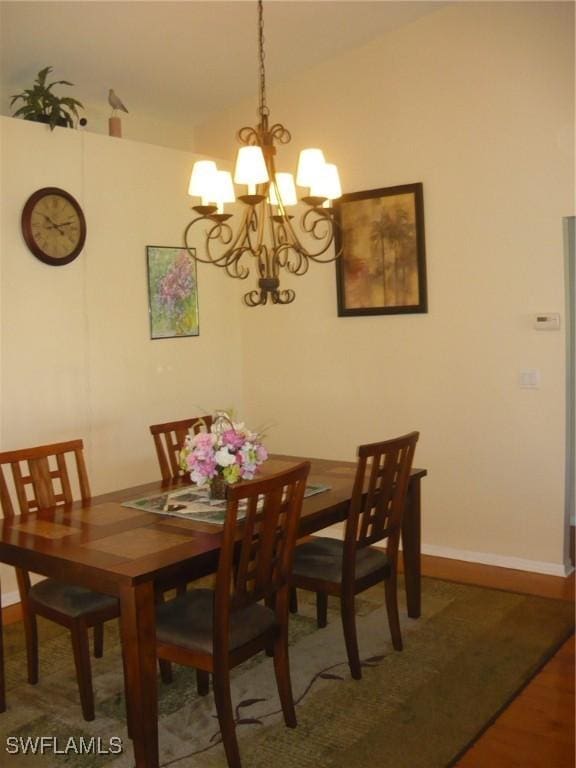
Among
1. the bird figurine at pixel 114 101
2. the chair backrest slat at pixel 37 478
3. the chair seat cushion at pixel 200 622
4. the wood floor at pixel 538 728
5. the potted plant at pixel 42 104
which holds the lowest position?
the wood floor at pixel 538 728

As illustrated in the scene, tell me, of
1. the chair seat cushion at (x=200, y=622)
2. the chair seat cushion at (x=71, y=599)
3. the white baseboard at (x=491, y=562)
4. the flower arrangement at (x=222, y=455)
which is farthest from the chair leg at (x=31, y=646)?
the white baseboard at (x=491, y=562)

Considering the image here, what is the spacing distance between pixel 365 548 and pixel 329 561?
189 mm

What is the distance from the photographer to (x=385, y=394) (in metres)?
4.76

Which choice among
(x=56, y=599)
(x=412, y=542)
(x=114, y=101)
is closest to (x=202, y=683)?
(x=56, y=599)

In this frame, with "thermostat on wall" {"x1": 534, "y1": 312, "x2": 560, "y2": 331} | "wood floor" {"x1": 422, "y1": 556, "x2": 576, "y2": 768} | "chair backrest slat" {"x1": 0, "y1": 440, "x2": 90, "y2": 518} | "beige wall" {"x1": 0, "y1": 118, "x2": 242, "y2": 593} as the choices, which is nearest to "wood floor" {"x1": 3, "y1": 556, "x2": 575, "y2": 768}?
"wood floor" {"x1": 422, "y1": 556, "x2": 576, "y2": 768}

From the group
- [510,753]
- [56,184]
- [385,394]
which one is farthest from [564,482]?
[56,184]

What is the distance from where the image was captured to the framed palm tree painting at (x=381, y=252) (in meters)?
4.53

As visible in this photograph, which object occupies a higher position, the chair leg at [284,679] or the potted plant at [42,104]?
the potted plant at [42,104]

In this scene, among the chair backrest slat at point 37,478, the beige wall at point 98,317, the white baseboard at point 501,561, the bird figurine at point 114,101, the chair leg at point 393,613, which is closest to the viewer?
the chair backrest slat at point 37,478

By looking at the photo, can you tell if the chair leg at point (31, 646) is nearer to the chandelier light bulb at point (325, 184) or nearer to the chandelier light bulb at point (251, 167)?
the chandelier light bulb at point (251, 167)

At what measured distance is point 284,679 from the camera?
8.82ft

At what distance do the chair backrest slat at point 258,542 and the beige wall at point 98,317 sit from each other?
189 cm

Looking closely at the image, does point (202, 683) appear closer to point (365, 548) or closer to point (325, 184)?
point (365, 548)

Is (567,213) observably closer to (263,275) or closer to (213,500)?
(263,275)
